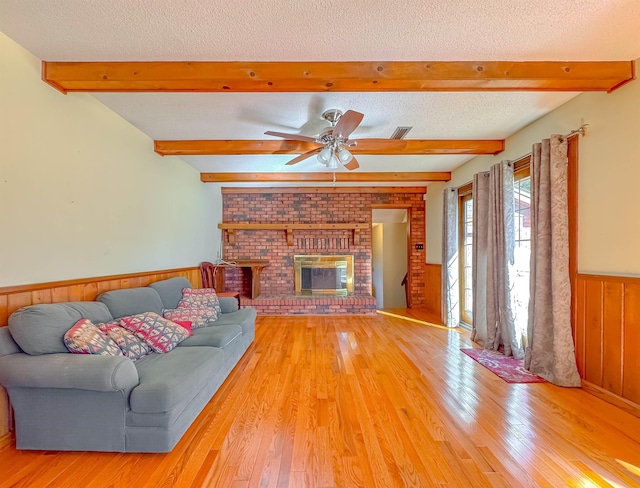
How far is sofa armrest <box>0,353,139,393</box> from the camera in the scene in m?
1.60

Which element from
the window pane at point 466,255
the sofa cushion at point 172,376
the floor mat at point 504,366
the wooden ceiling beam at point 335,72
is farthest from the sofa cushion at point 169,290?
the window pane at point 466,255

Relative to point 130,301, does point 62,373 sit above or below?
below

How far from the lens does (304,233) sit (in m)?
6.12

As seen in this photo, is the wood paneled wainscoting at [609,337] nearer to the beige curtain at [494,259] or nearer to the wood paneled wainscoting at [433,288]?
the beige curtain at [494,259]

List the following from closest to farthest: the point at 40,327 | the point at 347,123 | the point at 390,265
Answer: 1. the point at 40,327
2. the point at 347,123
3. the point at 390,265

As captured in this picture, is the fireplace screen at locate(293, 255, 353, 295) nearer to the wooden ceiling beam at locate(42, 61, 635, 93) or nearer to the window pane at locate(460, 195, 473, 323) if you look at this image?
the window pane at locate(460, 195, 473, 323)

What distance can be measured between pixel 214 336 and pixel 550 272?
3028 mm

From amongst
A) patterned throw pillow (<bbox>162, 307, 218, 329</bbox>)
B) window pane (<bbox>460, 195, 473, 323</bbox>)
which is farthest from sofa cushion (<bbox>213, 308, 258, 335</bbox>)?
window pane (<bbox>460, 195, 473, 323</bbox>)

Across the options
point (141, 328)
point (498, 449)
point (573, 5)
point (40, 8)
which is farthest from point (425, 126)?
point (141, 328)

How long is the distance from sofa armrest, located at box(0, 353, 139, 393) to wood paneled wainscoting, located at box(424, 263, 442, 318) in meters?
4.90

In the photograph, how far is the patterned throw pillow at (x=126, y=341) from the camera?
206cm

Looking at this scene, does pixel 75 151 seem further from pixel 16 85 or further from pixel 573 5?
Result: pixel 573 5

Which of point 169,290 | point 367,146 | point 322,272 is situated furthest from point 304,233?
point 169,290

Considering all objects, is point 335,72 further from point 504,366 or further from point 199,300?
point 504,366
